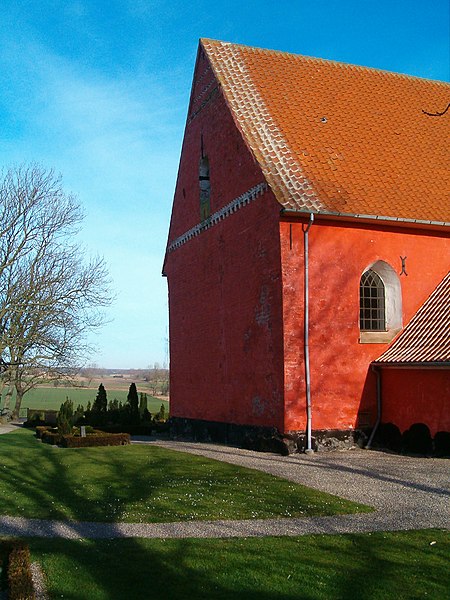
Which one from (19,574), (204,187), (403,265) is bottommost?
(19,574)

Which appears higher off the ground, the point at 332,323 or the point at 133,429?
the point at 332,323

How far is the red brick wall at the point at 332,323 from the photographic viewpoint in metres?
15.8

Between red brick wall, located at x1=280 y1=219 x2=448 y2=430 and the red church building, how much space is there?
3cm

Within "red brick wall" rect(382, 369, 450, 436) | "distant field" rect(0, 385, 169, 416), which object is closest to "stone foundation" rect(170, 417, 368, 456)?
"red brick wall" rect(382, 369, 450, 436)

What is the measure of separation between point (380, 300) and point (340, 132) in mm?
4891

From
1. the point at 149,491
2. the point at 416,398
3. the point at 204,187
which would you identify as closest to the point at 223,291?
the point at 204,187

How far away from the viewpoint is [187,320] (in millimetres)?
22547

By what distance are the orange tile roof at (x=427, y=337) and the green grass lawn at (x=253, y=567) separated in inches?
302

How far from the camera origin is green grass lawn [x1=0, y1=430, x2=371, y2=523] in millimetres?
9242

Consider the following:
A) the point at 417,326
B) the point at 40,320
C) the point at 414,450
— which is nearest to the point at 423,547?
the point at 414,450

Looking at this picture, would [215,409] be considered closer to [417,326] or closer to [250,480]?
[417,326]

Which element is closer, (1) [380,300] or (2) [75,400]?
(1) [380,300]

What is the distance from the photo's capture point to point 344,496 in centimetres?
1019

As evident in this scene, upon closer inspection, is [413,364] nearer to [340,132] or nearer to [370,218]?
[370,218]
